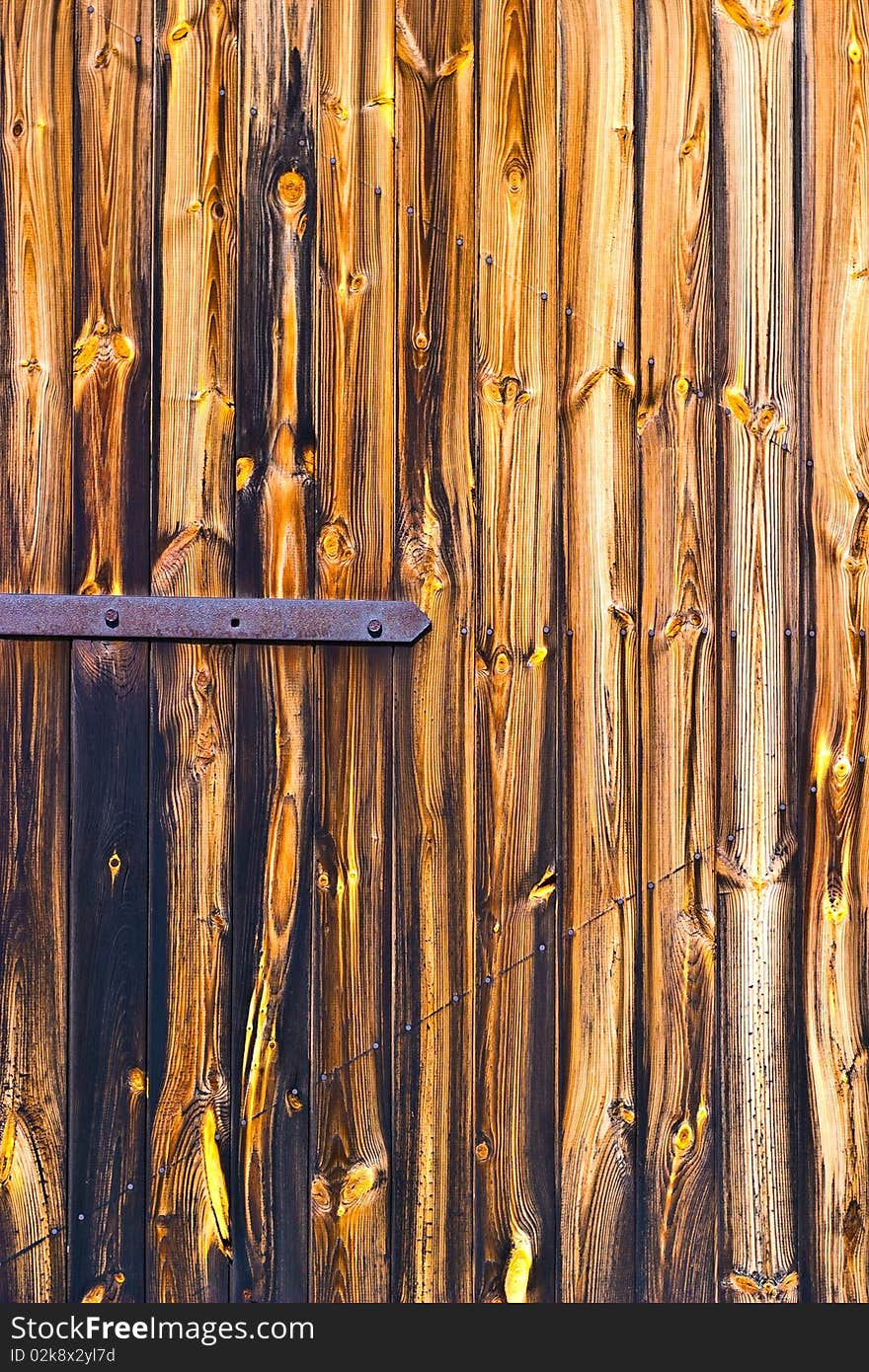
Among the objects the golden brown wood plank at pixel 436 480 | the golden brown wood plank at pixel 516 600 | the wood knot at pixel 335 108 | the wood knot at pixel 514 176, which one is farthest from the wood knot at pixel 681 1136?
the wood knot at pixel 335 108

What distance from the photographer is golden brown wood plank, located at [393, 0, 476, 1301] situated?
117 centimetres

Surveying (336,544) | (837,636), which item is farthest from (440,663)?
(837,636)

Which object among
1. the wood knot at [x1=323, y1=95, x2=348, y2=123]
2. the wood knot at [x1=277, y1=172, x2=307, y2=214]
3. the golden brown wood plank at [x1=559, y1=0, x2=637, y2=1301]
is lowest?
the golden brown wood plank at [x1=559, y1=0, x2=637, y2=1301]

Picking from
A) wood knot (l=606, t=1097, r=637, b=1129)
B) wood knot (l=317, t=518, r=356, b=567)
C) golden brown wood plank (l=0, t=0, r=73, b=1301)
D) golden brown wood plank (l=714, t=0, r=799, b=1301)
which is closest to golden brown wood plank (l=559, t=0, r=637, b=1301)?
wood knot (l=606, t=1097, r=637, b=1129)

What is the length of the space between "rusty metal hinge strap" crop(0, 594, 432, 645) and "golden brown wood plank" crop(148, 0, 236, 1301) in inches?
0.8

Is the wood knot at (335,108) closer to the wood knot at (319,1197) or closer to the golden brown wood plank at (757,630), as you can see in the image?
the golden brown wood plank at (757,630)

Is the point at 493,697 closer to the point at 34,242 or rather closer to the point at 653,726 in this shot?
the point at 653,726

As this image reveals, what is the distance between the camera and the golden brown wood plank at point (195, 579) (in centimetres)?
114

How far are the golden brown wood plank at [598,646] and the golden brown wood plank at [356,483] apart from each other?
0.20m

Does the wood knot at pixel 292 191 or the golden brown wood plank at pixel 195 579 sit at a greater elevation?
the wood knot at pixel 292 191

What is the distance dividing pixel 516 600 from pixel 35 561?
1.71 ft

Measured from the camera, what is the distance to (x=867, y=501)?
47.6 inches

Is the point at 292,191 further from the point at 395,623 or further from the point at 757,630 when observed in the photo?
the point at 757,630

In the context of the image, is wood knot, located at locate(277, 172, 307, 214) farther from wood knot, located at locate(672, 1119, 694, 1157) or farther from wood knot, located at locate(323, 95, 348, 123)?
wood knot, located at locate(672, 1119, 694, 1157)
